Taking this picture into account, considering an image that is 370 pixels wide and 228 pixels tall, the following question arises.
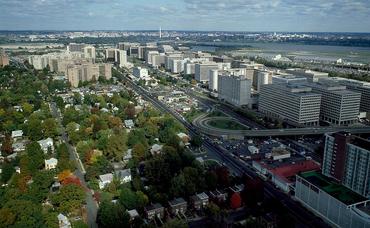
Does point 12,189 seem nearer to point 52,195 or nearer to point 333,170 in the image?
point 52,195

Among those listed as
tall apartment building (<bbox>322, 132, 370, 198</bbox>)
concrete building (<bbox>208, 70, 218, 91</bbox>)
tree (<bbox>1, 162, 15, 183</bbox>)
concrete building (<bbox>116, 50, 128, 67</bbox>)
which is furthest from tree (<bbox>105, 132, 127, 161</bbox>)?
concrete building (<bbox>116, 50, 128, 67</bbox>)

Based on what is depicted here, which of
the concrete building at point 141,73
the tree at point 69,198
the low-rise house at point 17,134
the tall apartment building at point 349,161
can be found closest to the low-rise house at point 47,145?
the low-rise house at point 17,134

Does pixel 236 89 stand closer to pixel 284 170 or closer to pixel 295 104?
pixel 295 104

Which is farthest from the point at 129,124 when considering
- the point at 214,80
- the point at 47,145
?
the point at 214,80

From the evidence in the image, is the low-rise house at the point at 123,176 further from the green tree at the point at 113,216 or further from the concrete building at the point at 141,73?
the concrete building at the point at 141,73

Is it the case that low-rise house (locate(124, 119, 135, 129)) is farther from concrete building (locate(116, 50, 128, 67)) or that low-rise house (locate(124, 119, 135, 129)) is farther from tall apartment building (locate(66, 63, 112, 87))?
concrete building (locate(116, 50, 128, 67))

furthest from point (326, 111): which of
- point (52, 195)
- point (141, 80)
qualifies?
point (141, 80)
